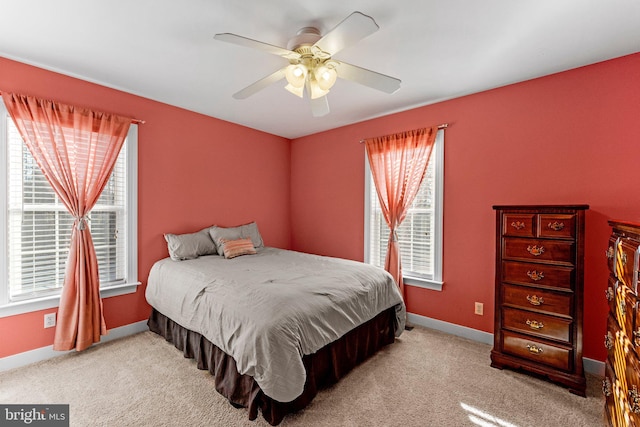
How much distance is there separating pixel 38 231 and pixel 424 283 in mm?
3673

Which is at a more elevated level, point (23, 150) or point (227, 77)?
point (227, 77)

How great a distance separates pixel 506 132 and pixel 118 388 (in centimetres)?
381

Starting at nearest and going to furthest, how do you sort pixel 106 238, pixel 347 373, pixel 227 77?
pixel 347 373 < pixel 227 77 < pixel 106 238

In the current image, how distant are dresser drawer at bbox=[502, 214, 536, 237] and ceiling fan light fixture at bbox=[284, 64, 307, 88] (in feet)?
6.20

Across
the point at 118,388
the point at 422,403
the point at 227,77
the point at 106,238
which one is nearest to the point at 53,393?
the point at 118,388

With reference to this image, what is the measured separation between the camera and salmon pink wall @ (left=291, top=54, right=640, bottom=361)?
217 centimetres

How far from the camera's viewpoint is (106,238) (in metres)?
2.80

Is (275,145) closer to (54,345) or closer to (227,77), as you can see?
(227,77)

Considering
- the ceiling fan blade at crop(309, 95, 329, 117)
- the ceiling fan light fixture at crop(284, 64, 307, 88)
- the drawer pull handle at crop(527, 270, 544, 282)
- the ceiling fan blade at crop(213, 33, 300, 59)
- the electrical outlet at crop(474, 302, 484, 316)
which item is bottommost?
the electrical outlet at crop(474, 302, 484, 316)

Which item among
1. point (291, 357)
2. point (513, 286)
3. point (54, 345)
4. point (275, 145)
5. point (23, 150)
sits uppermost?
point (275, 145)

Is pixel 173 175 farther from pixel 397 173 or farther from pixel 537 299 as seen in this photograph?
pixel 537 299

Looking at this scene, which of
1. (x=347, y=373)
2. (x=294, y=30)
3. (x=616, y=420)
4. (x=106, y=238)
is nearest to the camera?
(x=616, y=420)

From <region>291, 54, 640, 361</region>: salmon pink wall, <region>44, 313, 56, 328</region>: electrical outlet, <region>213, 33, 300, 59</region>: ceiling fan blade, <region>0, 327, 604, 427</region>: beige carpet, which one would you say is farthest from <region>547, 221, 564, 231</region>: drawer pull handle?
<region>44, 313, 56, 328</region>: electrical outlet

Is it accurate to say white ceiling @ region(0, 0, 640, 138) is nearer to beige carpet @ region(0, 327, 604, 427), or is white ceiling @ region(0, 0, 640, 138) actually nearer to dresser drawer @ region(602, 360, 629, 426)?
dresser drawer @ region(602, 360, 629, 426)
